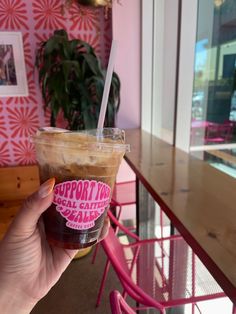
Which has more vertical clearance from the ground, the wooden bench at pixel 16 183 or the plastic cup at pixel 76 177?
the plastic cup at pixel 76 177

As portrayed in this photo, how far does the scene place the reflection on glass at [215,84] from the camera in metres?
1.34

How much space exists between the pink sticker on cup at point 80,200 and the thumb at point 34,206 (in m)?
0.02

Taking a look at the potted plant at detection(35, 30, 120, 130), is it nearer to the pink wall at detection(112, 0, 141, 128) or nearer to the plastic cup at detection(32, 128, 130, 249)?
the pink wall at detection(112, 0, 141, 128)

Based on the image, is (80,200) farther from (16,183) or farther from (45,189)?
(16,183)

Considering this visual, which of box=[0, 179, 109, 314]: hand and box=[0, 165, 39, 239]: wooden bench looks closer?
box=[0, 179, 109, 314]: hand

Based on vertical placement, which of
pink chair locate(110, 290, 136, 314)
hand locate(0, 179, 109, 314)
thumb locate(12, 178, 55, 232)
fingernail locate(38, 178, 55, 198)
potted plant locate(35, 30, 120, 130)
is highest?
potted plant locate(35, 30, 120, 130)

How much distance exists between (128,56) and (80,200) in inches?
85.0

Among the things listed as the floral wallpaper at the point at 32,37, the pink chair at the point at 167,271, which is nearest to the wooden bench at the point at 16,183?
the floral wallpaper at the point at 32,37

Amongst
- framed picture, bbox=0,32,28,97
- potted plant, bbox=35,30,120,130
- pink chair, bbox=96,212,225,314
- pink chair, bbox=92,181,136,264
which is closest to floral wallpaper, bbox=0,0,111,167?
→ framed picture, bbox=0,32,28,97

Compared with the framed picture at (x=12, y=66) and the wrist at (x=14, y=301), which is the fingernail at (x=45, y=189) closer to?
the wrist at (x=14, y=301)

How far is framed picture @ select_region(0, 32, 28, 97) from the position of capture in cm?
240

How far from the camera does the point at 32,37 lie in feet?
7.97

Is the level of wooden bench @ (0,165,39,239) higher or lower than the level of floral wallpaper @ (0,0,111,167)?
lower

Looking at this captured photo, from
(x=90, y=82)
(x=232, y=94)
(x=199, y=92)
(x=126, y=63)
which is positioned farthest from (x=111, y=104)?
(x=232, y=94)
